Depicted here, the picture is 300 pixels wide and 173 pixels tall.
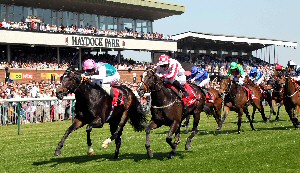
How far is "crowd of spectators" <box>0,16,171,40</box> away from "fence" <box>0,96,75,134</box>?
1389 centimetres

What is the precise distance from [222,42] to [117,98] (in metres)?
44.2

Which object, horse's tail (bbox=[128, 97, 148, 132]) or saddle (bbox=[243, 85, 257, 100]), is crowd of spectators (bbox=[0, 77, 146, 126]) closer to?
saddle (bbox=[243, 85, 257, 100])

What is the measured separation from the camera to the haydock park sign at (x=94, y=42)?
126 feet

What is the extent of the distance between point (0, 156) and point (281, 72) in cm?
815

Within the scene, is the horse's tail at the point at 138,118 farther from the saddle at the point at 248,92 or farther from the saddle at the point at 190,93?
the saddle at the point at 248,92

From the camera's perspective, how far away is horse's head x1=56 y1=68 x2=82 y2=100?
8.92 meters

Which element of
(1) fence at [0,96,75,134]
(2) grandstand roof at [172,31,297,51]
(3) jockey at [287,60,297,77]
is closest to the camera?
(3) jockey at [287,60,297,77]

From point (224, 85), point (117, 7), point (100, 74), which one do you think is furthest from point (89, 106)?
point (117, 7)

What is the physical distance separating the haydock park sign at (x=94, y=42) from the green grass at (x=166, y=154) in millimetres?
25252

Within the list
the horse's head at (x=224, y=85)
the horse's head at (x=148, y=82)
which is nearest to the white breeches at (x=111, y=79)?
the horse's head at (x=148, y=82)

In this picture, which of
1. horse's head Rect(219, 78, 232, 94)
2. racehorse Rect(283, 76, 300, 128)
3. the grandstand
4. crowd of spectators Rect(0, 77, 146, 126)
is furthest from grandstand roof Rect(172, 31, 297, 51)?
horse's head Rect(219, 78, 232, 94)

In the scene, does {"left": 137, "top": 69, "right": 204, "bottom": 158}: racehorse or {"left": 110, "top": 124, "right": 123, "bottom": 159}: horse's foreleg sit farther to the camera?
{"left": 110, "top": 124, "right": 123, "bottom": 159}: horse's foreleg

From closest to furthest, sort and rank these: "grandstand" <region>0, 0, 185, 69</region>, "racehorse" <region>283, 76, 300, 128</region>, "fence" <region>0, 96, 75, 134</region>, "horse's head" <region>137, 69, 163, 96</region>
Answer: "horse's head" <region>137, 69, 163, 96</region> < "racehorse" <region>283, 76, 300, 128</region> < "fence" <region>0, 96, 75, 134</region> < "grandstand" <region>0, 0, 185, 69</region>

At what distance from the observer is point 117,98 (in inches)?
390
